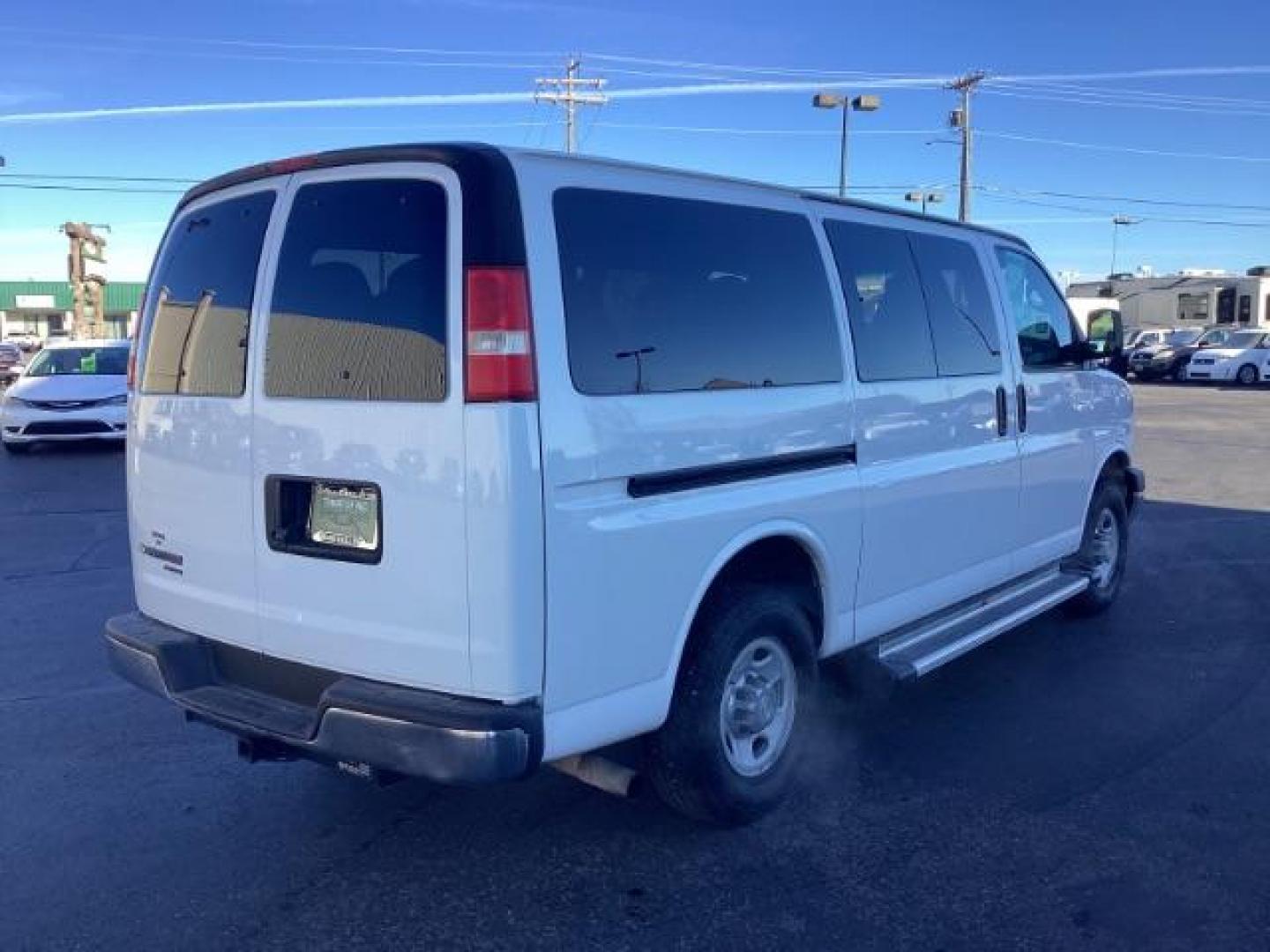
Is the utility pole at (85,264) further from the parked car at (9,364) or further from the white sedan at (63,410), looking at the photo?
the white sedan at (63,410)

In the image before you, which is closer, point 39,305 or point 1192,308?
point 1192,308

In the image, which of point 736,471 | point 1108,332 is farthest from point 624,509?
point 1108,332

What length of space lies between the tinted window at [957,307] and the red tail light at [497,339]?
2.50m

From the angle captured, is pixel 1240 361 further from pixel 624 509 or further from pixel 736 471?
pixel 624 509

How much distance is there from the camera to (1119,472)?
710 cm

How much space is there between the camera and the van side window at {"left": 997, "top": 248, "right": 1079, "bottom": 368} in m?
5.88

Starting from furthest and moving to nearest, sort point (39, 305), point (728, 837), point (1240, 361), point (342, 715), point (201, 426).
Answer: point (39, 305) < point (1240, 361) < point (728, 837) < point (201, 426) < point (342, 715)

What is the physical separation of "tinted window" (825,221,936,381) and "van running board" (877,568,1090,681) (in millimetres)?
1124

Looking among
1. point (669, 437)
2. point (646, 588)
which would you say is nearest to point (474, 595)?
point (646, 588)

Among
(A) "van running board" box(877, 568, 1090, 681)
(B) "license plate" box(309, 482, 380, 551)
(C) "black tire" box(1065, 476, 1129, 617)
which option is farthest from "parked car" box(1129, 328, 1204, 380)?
(B) "license plate" box(309, 482, 380, 551)

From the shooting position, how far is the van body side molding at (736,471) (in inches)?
137

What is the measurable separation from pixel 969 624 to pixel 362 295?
3.25 m

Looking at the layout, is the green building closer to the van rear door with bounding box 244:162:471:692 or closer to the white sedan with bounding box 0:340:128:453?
the white sedan with bounding box 0:340:128:453

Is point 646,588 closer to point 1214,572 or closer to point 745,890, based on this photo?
point 745,890
